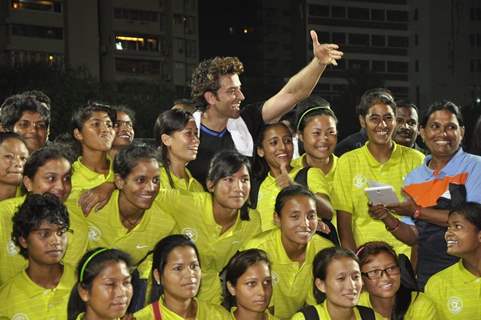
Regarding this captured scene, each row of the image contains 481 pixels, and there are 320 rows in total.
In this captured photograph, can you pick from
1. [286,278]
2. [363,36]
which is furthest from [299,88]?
[363,36]

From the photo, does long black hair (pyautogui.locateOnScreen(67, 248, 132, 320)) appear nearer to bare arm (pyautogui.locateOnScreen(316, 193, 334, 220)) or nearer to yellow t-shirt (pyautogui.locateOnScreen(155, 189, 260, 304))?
yellow t-shirt (pyautogui.locateOnScreen(155, 189, 260, 304))

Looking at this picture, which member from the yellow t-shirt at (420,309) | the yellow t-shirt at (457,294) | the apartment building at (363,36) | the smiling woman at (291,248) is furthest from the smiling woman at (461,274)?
the apartment building at (363,36)

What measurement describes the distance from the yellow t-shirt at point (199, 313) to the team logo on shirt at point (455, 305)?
1516 millimetres

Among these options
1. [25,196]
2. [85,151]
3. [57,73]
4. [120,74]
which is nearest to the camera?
[25,196]

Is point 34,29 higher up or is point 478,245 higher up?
point 34,29

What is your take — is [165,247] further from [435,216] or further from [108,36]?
[108,36]

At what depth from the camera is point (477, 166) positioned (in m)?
5.61

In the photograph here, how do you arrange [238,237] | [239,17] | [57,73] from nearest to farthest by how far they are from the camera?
[238,237], [57,73], [239,17]

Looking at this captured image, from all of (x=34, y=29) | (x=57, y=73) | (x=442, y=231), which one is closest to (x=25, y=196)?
(x=442, y=231)

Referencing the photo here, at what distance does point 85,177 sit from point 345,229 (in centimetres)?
205

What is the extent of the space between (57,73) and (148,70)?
92.4 feet

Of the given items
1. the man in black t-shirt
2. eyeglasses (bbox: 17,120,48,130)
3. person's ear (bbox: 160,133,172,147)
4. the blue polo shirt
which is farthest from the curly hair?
the blue polo shirt

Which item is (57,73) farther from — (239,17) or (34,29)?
(239,17)

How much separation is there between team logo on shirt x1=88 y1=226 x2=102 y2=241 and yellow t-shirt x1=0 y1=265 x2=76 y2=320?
0.41 meters
